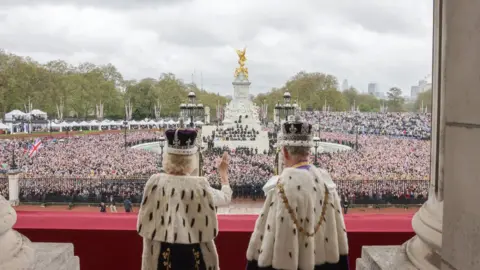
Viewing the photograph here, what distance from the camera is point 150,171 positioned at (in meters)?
19.1

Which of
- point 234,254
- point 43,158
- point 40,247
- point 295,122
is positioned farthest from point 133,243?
point 43,158

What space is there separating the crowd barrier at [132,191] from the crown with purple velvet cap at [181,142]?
11.4 metres

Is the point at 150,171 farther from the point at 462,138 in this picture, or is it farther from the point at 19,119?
the point at 19,119

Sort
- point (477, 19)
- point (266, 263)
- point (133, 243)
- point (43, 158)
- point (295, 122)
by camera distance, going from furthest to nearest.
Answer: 1. point (43, 158)
2. point (133, 243)
3. point (295, 122)
4. point (266, 263)
5. point (477, 19)

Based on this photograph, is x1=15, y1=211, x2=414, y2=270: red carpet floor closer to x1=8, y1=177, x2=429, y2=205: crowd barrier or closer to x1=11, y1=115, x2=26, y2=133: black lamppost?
x1=8, y1=177, x2=429, y2=205: crowd barrier

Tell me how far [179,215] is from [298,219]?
0.66 m

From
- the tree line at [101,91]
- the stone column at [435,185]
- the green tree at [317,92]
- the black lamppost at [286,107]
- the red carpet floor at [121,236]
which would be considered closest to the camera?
the stone column at [435,185]

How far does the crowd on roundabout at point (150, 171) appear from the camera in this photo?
14.4 m

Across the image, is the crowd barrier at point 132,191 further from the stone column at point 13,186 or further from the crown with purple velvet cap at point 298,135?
the crown with purple velvet cap at point 298,135

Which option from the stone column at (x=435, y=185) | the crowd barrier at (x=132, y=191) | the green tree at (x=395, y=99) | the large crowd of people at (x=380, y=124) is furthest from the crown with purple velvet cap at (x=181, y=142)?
the green tree at (x=395, y=99)

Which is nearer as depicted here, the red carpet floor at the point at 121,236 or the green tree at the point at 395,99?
the red carpet floor at the point at 121,236

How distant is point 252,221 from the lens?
3359mm

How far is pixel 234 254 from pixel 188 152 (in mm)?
1152

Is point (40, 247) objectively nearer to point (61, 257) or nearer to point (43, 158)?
point (61, 257)
